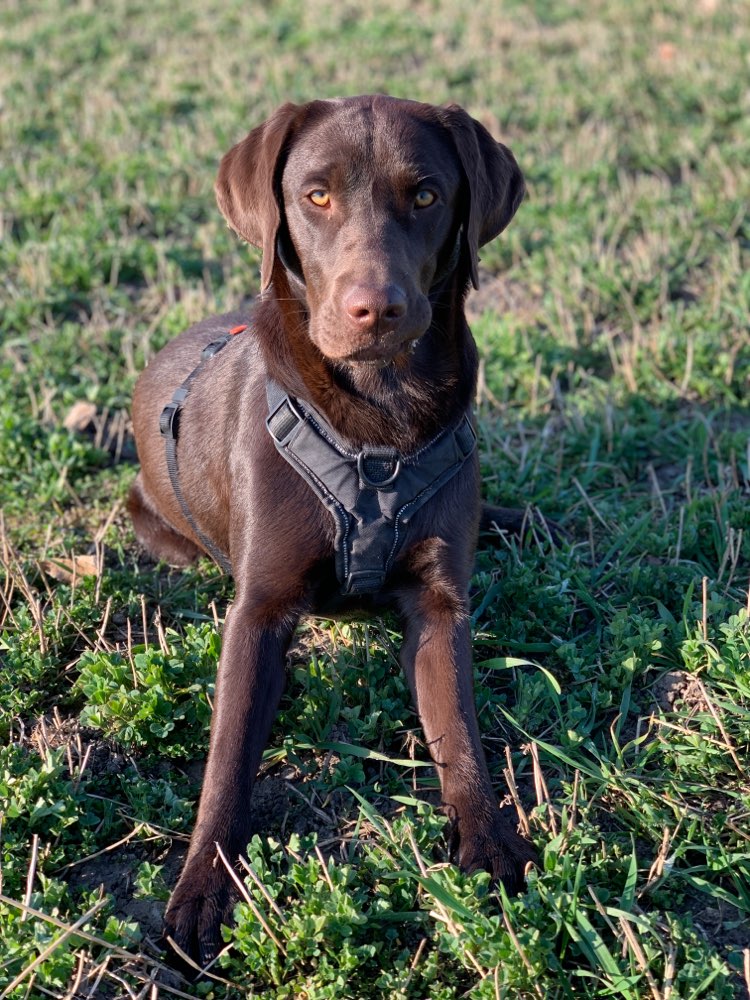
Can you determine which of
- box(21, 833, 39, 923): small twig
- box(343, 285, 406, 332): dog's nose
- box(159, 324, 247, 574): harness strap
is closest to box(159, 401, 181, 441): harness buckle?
box(159, 324, 247, 574): harness strap

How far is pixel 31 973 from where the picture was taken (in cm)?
256

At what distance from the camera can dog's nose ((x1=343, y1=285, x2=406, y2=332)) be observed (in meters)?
2.95

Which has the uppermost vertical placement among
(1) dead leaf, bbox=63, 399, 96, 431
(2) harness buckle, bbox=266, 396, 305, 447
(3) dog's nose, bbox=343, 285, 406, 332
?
(3) dog's nose, bbox=343, 285, 406, 332

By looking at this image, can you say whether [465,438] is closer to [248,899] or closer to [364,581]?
[364,581]

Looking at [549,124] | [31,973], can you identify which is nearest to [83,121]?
[549,124]

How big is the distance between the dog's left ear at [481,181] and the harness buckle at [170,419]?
1260mm

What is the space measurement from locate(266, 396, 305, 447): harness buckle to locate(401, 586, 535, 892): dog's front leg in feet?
2.09

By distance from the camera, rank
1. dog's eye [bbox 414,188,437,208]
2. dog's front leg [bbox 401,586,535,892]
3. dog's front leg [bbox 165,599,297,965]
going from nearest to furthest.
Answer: dog's front leg [bbox 165,599,297,965]
dog's front leg [bbox 401,586,535,892]
dog's eye [bbox 414,188,437,208]

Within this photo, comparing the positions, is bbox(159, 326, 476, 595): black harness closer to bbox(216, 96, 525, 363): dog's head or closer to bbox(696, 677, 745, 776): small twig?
bbox(216, 96, 525, 363): dog's head

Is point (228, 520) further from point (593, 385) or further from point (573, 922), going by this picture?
point (593, 385)

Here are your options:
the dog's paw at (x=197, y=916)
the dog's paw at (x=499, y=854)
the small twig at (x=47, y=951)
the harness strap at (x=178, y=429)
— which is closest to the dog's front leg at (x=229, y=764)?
the dog's paw at (x=197, y=916)

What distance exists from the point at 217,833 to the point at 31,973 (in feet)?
1.87

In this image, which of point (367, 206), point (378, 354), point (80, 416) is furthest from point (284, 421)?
point (80, 416)

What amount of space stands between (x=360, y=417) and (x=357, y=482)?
23 cm
